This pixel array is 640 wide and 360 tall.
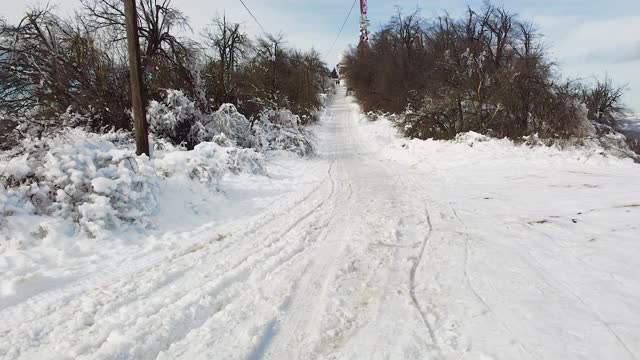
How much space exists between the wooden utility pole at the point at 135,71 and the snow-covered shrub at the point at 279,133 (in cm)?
684

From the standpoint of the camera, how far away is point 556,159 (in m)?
11.9

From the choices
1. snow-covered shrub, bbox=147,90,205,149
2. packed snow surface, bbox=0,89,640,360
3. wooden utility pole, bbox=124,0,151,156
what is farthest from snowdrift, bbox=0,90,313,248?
snow-covered shrub, bbox=147,90,205,149

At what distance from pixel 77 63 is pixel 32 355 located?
1240 cm

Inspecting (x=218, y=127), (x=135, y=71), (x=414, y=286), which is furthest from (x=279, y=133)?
(x=414, y=286)

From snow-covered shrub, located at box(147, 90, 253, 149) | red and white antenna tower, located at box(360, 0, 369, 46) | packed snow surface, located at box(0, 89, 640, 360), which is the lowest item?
packed snow surface, located at box(0, 89, 640, 360)

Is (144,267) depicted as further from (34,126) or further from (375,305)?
(34,126)

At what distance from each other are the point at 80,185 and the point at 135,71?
338 cm

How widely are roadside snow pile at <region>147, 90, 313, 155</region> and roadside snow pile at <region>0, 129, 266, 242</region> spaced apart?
19.5 ft

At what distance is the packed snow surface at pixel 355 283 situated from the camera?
11.2 feet

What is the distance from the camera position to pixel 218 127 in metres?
15.4

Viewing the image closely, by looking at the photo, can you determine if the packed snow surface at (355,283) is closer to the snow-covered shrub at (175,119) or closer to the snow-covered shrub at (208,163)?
the snow-covered shrub at (208,163)

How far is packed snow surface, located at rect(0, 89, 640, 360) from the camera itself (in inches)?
134

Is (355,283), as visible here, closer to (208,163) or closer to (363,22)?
(208,163)

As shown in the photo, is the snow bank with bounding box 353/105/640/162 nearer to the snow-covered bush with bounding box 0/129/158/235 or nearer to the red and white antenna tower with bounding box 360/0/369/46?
the snow-covered bush with bounding box 0/129/158/235
